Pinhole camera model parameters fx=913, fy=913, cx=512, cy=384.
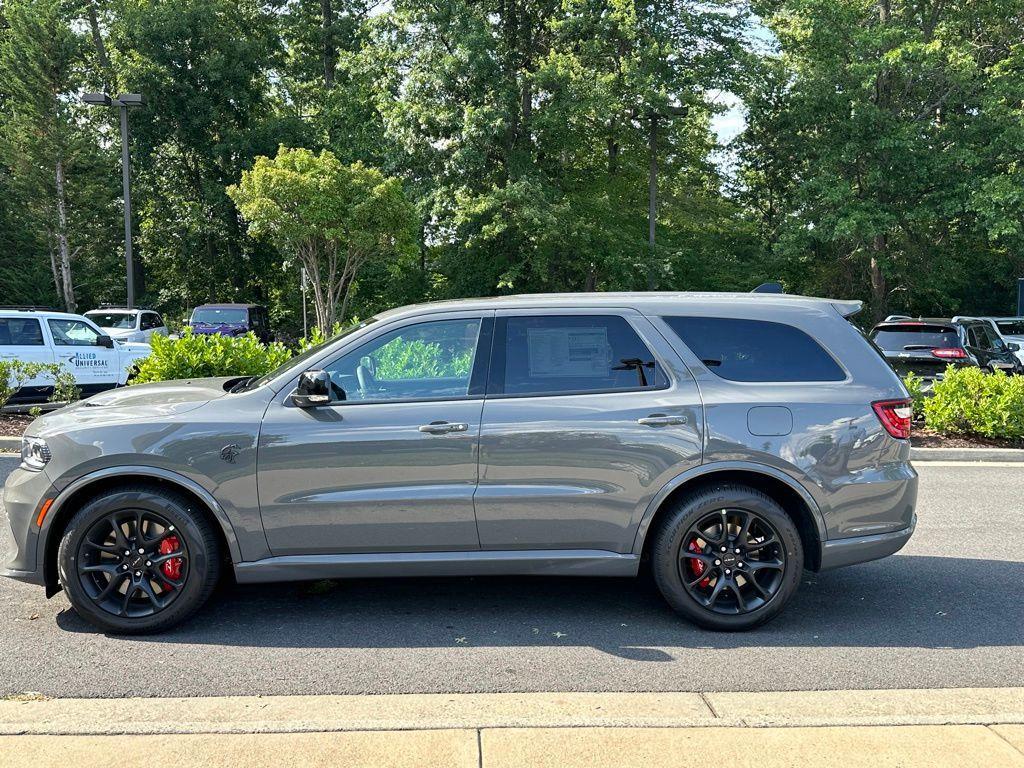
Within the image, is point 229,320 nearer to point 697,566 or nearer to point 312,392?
point 312,392

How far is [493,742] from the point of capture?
3.46 m

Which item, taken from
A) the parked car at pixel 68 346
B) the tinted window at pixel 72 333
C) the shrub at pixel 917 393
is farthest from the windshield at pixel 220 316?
the shrub at pixel 917 393

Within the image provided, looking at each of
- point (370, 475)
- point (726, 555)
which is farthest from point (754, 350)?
point (370, 475)

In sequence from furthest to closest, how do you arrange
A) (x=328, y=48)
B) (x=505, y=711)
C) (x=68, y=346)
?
(x=328, y=48), (x=68, y=346), (x=505, y=711)

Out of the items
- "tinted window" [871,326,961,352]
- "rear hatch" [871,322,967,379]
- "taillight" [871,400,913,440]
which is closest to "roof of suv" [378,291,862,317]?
"taillight" [871,400,913,440]

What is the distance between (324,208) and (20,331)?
10151 millimetres

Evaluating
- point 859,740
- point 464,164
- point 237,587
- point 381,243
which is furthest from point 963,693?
point 464,164

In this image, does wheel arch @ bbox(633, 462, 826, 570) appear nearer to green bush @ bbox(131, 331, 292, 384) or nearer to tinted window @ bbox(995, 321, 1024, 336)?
green bush @ bbox(131, 331, 292, 384)

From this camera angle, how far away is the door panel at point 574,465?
4766 mm

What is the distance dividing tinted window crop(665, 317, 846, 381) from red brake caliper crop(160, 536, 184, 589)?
2.89 meters

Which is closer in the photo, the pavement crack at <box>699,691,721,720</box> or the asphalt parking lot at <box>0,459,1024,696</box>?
the pavement crack at <box>699,691,721,720</box>

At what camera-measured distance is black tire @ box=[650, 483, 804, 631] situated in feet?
15.8

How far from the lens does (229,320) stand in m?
26.8

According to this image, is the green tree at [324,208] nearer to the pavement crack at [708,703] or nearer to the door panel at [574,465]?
the door panel at [574,465]
